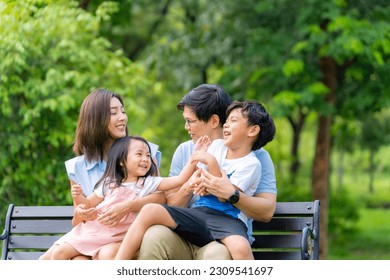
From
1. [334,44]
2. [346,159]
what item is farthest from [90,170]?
[346,159]

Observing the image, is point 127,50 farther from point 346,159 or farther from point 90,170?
point 346,159

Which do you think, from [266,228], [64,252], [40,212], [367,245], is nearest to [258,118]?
[266,228]

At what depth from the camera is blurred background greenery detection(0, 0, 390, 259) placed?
7125 mm

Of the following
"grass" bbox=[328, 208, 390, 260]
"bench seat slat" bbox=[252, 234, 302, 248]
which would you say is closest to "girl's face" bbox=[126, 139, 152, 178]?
"bench seat slat" bbox=[252, 234, 302, 248]

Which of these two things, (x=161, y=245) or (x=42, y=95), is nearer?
(x=161, y=245)

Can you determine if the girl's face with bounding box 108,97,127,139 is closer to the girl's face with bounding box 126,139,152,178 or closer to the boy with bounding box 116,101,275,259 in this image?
the girl's face with bounding box 126,139,152,178

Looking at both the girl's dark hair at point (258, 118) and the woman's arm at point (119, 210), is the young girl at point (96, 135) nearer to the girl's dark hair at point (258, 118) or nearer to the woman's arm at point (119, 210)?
the woman's arm at point (119, 210)

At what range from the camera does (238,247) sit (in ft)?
12.4

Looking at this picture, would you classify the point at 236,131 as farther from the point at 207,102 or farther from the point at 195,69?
the point at 195,69

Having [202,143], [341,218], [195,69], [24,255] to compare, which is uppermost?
[195,69]

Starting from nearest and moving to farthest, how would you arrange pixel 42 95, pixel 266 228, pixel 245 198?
pixel 245 198
pixel 266 228
pixel 42 95

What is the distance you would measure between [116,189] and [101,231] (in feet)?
0.74

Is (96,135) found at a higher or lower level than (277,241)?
higher

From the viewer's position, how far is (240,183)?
3949mm
